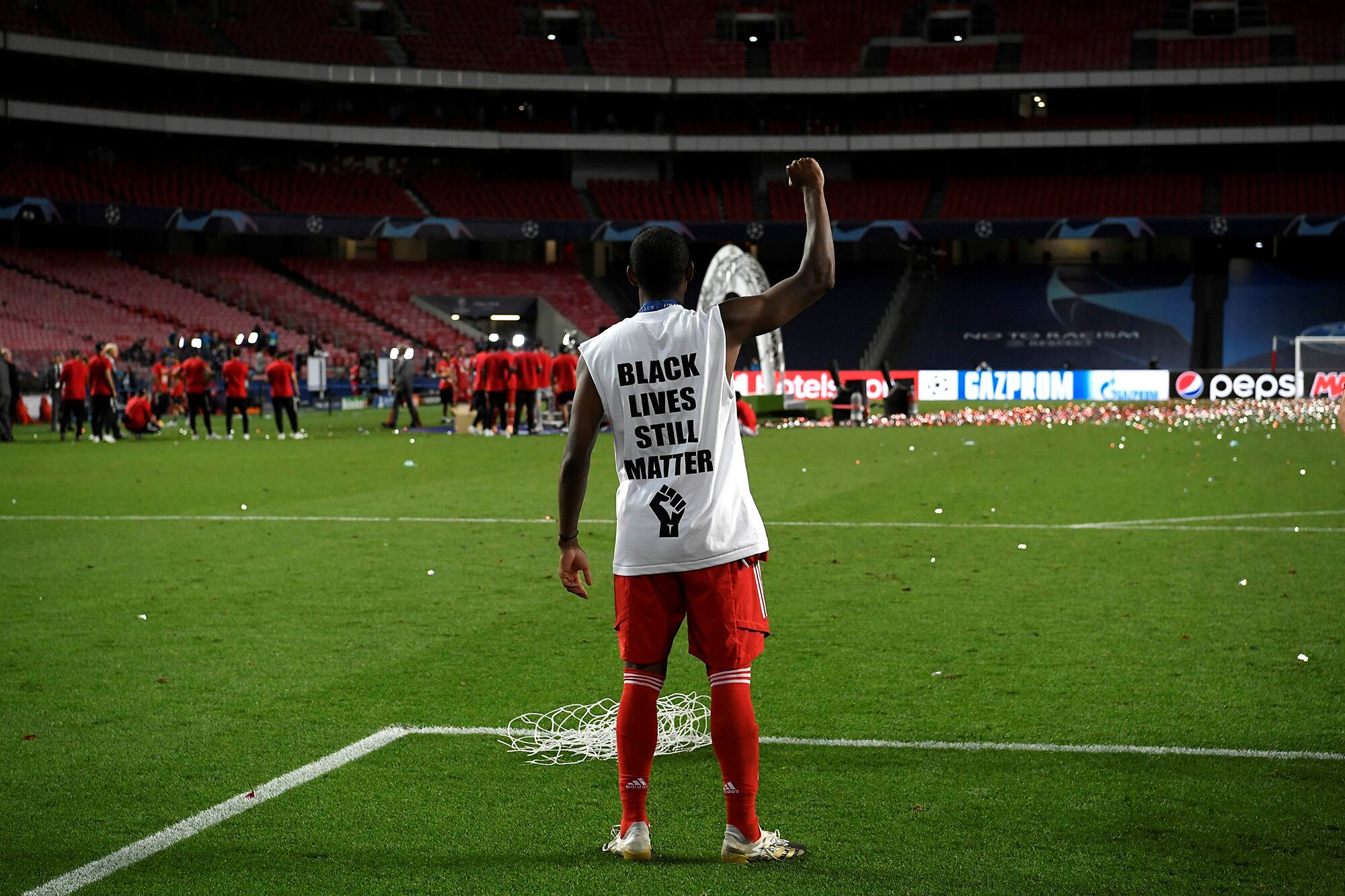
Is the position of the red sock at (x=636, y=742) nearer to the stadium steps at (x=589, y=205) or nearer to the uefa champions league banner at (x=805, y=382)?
the uefa champions league banner at (x=805, y=382)

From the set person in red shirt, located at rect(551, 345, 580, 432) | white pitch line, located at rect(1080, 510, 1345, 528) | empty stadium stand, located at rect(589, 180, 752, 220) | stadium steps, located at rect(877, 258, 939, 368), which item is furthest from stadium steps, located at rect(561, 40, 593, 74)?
white pitch line, located at rect(1080, 510, 1345, 528)

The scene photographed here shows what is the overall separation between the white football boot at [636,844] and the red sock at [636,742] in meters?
0.02

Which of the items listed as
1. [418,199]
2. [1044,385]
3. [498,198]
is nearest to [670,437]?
[1044,385]

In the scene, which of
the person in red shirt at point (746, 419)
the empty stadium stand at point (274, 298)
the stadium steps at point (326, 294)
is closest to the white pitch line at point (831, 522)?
the person in red shirt at point (746, 419)

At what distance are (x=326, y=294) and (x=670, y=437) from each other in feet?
177

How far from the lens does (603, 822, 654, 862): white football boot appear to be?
4.09m

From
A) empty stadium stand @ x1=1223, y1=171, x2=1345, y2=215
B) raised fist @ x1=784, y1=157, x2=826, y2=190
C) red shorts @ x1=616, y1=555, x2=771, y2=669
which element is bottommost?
red shorts @ x1=616, y1=555, x2=771, y2=669

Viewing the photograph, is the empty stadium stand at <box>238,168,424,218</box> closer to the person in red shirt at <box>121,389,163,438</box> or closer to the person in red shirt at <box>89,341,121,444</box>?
the person in red shirt at <box>121,389,163,438</box>

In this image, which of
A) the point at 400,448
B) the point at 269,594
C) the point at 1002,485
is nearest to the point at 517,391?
the point at 400,448

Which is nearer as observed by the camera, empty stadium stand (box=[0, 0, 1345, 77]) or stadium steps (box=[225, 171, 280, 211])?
empty stadium stand (box=[0, 0, 1345, 77])

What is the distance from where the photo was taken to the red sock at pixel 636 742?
414cm

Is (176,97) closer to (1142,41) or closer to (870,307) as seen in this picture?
(870,307)

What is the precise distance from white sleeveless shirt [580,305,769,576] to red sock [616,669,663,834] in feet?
1.17

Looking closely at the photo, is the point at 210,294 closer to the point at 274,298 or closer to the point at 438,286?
the point at 274,298
